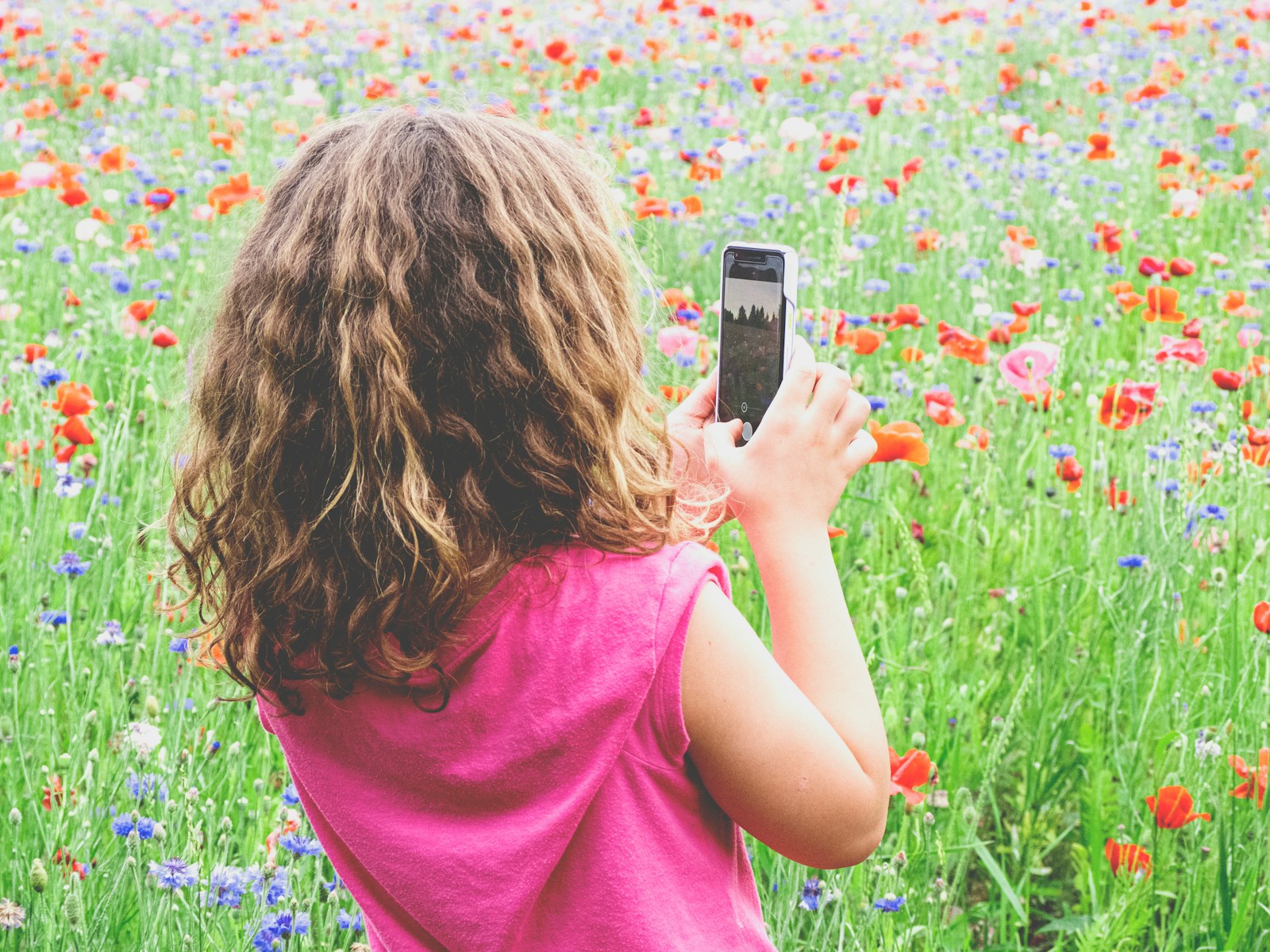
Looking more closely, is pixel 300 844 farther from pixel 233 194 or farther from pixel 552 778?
pixel 233 194

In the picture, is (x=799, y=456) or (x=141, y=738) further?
(x=141, y=738)

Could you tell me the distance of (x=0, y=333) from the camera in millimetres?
3279

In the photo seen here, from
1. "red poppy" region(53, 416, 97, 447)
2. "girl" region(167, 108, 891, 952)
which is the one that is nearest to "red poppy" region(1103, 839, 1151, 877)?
"girl" region(167, 108, 891, 952)

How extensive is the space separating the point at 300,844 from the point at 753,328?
71 cm

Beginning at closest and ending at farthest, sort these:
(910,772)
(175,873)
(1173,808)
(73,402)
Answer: (175,873)
(910,772)
(1173,808)
(73,402)

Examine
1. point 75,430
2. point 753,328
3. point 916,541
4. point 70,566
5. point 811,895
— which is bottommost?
point 916,541

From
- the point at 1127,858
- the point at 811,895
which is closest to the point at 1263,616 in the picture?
the point at 1127,858

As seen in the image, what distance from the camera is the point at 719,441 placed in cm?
106

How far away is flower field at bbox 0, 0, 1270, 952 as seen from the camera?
1.48 meters

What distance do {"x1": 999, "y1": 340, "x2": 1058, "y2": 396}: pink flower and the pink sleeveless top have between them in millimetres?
1357

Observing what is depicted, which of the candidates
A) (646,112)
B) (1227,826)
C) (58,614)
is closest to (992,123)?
(646,112)

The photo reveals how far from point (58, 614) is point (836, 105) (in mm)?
4658

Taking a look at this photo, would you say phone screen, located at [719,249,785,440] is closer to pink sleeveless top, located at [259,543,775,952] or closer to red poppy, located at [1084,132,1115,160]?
pink sleeveless top, located at [259,543,775,952]

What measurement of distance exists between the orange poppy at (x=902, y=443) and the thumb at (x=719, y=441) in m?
0.37
